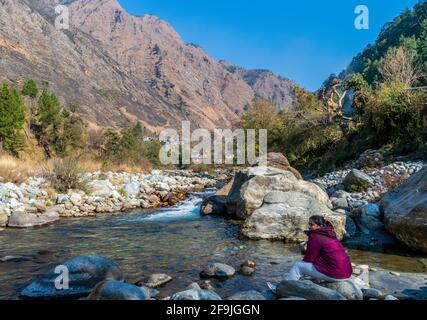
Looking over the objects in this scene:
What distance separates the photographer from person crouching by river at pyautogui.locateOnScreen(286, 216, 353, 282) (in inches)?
187

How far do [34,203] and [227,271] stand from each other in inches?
329

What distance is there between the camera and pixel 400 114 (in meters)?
15.2

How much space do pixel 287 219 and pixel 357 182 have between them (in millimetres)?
3995

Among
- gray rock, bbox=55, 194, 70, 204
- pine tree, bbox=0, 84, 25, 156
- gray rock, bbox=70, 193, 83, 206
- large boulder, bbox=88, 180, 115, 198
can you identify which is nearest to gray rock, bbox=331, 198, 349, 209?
gray rock, bbox=70, 193, 83, 206

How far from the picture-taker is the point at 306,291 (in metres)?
4.34

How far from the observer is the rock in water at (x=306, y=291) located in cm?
424

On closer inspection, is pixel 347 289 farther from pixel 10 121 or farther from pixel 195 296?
pixel 10 121

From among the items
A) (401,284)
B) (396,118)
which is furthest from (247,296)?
(396,118)

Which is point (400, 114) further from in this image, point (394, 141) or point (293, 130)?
point (293, 130)

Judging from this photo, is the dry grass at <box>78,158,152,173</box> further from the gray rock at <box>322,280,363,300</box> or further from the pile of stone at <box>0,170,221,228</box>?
the gray rock at <box>322,280,363,300</box>
